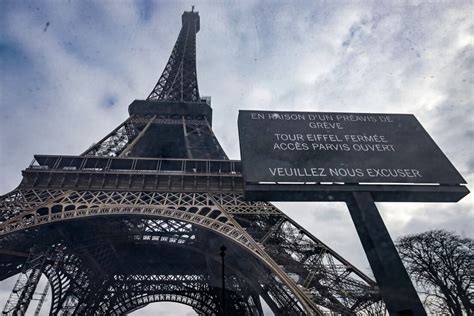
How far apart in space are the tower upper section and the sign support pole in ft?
81.8

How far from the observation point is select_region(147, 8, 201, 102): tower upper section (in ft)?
99.1

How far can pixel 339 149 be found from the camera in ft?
23.5

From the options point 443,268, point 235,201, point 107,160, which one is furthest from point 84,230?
point 443,268

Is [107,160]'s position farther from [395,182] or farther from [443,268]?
[443,268]

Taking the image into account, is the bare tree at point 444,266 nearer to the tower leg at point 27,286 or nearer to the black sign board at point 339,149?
the black sign board at point 339,149

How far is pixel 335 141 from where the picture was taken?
7.29 metres

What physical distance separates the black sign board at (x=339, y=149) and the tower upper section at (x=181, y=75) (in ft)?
74.4

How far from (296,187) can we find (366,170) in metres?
1.83

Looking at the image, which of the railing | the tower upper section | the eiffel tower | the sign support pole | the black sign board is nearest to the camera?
the sign support pole

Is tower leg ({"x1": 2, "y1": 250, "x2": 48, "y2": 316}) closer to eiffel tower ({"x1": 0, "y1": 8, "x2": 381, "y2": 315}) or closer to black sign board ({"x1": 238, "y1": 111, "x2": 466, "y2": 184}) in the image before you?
eiffel tower ({"x1": 0, "y1": 8, "x2": 381, "y2": 315})

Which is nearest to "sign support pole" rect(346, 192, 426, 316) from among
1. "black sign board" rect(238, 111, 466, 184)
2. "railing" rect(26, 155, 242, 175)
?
"black sign board" rect(238, 111, 466, 184)

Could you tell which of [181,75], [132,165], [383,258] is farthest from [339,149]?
[181,75]

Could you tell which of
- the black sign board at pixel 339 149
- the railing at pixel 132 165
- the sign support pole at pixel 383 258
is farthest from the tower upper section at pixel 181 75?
the sign support pole at pixel 383 258

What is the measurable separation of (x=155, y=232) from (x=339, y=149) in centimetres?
1520
